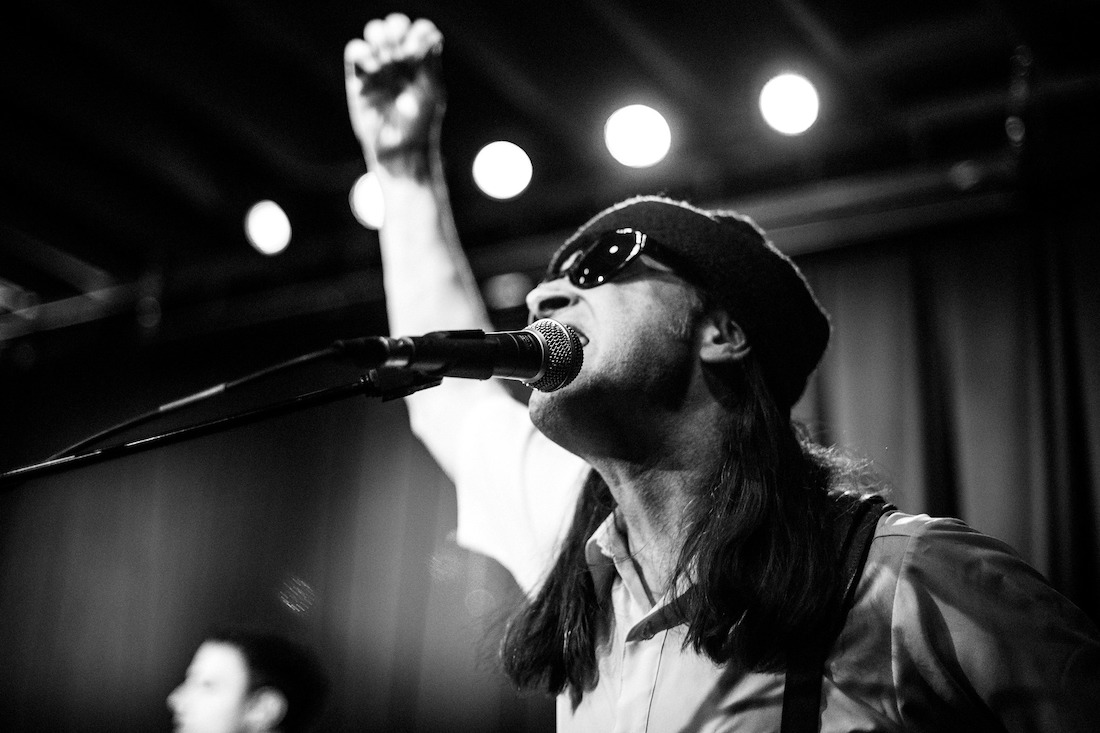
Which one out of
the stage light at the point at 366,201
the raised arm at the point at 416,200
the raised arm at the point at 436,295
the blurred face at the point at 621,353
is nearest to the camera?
the blurred face at the point at 621,353

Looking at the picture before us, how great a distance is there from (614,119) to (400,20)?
5.38 ft

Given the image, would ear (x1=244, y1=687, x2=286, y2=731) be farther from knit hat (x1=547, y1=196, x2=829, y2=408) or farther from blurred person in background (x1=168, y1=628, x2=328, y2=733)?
knit hat (x1=547, y1=196, x2=829, y2=408)

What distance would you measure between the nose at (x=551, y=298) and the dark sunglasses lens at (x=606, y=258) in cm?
3

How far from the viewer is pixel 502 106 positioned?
4332 mm

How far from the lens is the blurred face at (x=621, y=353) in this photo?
5.76ft

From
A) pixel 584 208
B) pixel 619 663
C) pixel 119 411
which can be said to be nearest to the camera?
pixel 619 663

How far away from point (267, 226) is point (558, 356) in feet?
11.2

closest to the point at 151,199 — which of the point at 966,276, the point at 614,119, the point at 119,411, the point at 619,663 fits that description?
the point at 119,411

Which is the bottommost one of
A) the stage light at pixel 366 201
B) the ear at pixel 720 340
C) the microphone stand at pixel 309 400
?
the microphone stand at pixel 309 400

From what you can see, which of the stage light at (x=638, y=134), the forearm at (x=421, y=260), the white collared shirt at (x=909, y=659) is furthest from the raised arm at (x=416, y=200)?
the stage light at (x=638, y=134)

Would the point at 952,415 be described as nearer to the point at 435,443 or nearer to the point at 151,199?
the point at 435,443

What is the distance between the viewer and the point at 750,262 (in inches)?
75.2

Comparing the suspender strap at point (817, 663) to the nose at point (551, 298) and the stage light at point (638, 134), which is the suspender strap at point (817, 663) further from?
the stage light at point (638, 134)

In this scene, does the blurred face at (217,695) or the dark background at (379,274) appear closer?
the dark background at (379,274)
